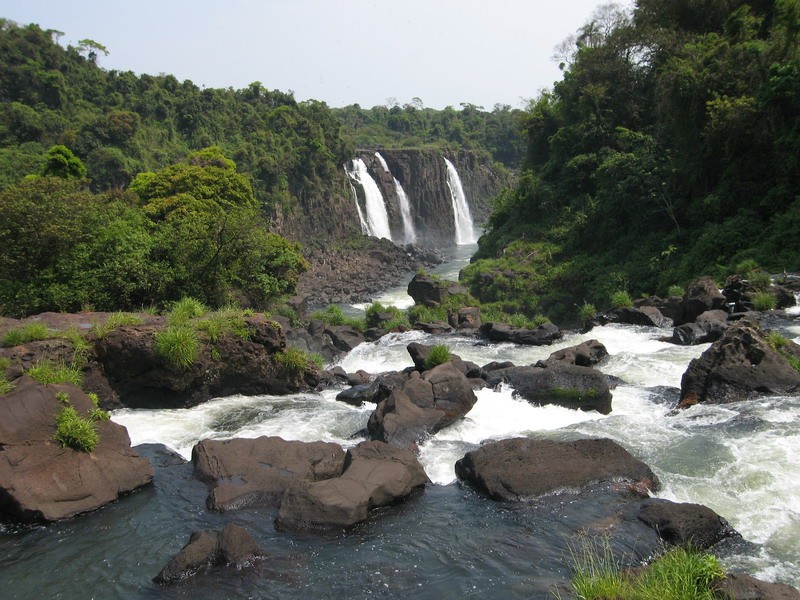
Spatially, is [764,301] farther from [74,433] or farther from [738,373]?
[74,433]

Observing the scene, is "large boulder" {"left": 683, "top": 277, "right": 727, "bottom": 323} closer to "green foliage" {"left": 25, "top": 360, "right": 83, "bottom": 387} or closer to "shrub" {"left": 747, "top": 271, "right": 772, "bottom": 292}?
"shrub" {"left": 747, "top": 271, "right": 772, "bottom": 292}

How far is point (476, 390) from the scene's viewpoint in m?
15.4

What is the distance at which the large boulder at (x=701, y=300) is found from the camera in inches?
808

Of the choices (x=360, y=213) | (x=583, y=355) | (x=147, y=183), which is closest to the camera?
(x=583, y=355)

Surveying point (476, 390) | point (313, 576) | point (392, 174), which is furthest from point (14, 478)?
point (392, 174)

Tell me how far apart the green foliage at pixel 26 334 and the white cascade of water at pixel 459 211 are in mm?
68934

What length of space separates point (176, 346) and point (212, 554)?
26.0 ft

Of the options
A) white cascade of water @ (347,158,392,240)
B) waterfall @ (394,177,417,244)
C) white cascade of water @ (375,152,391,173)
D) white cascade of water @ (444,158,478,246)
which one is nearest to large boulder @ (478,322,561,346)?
white cascade of water @ (347,158,392,240)

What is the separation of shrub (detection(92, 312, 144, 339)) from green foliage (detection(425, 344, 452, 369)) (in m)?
7.64

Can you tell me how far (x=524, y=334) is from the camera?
912 inches

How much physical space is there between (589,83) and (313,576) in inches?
1613

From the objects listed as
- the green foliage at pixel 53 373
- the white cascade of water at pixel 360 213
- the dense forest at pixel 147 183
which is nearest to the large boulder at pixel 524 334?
the dense forest at pixel 147 183

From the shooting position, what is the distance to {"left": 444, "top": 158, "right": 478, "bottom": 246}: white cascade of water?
82125 mm

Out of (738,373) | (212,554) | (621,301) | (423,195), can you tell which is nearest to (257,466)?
(212,554)
